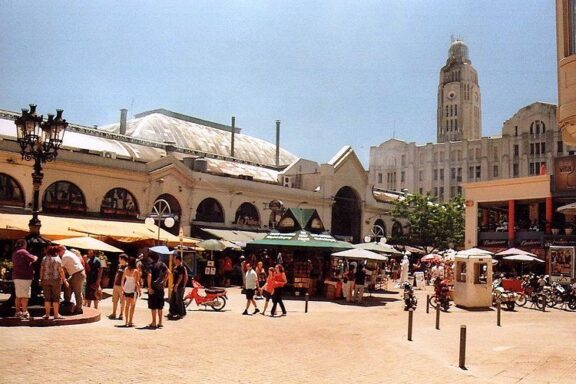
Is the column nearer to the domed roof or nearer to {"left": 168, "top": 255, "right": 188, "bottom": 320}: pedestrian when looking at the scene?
{"left": 168, "top": 255, "right": 188, "bottom": 320}: pedestrian

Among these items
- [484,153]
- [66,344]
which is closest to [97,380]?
[66,344]

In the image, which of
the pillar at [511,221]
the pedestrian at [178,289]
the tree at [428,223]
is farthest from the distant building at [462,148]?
the pedestrian at [178,289]

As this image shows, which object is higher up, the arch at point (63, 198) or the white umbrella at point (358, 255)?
the arch at point (63, 198)

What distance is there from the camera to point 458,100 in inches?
4210

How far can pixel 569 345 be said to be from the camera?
13.1 metres

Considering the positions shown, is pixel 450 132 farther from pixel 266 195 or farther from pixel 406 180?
pixel 266 195

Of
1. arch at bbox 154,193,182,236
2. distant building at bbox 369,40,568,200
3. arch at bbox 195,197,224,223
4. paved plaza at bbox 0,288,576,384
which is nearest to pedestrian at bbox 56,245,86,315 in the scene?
paved plaza at bbox 0,288,576,384

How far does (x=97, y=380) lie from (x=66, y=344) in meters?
2.86

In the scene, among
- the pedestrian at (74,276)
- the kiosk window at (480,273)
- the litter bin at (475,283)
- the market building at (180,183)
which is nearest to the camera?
the pedestrian at (74,276)

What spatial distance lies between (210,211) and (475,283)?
1935 centimetres

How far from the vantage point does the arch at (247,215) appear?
1534 inches

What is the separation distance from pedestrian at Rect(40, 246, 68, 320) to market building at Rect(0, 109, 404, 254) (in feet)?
41.9

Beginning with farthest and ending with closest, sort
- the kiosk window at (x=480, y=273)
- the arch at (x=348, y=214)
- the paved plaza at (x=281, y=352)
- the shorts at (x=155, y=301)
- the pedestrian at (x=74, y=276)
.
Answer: the arch at (x=348, y=214) < the kiosk window at (x=480, y=273) < the pedestrian at (x=74, y=276) < the shorts at (x=155, y=301) < the paved plaza at (x=281, y=352)

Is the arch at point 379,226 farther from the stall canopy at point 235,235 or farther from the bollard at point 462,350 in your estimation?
the bollard at point 462,350
